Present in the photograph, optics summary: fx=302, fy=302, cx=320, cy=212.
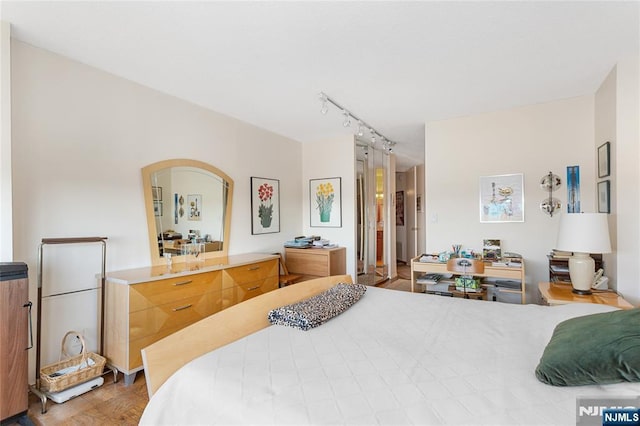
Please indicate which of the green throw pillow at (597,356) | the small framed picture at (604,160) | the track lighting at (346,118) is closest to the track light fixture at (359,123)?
the track lighting at (346,118)

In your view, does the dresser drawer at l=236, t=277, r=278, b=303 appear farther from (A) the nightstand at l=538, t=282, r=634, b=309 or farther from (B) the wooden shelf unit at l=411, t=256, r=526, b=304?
(A) the nightstand at l=538, t=282, r=634, b=309

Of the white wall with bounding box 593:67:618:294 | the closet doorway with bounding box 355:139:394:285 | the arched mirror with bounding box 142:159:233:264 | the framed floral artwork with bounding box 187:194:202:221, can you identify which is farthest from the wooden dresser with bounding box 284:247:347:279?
the white wall with bounding box 593:67:618:294

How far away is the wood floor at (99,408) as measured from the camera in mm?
1860

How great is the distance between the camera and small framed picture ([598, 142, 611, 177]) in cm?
261

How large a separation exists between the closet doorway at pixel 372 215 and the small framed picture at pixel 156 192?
9.05 ft

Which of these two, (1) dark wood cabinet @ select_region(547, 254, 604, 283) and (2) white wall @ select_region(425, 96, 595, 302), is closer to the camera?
(1) dark wood cabinet @ select_region(547, 254, 604, 283)

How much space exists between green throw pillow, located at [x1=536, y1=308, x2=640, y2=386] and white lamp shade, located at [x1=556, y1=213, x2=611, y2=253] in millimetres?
1317

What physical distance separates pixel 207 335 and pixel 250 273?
188 cm

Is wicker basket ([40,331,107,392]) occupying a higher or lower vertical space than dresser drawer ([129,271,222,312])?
lower

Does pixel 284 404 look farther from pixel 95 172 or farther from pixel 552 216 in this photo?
pixel 552 216

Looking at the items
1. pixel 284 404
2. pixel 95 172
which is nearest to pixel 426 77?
pixel 284 404

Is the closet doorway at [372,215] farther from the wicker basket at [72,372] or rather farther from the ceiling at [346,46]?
the wicker basket at [72,372]

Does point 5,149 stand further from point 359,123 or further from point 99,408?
point 359,123

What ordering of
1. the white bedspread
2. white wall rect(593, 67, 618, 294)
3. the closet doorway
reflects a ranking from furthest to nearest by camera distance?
the closet doorway → white wall rect(593, 67, 618, 294) → the white bedspread
